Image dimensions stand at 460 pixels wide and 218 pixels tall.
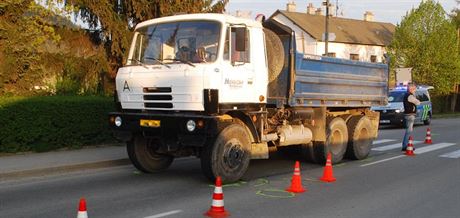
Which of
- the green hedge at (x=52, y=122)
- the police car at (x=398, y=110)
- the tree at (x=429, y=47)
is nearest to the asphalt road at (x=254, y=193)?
the green hedge at (x=52, y=122)

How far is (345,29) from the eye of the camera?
55.9 meters

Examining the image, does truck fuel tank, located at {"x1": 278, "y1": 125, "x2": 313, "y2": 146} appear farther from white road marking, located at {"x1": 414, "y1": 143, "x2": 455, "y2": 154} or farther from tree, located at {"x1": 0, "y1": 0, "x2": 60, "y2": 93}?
tree, located at {"x1": 0, "y1": 0, "x2": 60, "y2": 93}

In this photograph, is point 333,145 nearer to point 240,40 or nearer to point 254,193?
point 254,193

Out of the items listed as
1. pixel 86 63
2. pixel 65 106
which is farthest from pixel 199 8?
pixel 65 106

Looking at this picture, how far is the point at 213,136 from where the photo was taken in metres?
8.88

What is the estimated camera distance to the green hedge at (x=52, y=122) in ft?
39.9

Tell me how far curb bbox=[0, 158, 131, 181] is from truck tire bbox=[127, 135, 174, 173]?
136 cm

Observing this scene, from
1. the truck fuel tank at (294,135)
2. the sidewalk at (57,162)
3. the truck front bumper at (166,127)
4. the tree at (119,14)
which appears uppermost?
the tree at (119,14)

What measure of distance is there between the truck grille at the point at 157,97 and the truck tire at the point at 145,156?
1110 millimetres

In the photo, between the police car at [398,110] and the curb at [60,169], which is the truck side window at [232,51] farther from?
the police car at [398,110]

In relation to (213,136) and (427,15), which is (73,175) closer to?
(213,136)

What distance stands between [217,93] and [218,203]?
243 centimetres

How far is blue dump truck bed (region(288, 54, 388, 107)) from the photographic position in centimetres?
1077

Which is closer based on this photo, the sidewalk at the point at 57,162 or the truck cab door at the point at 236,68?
the truck cab door at the point at 236,68
